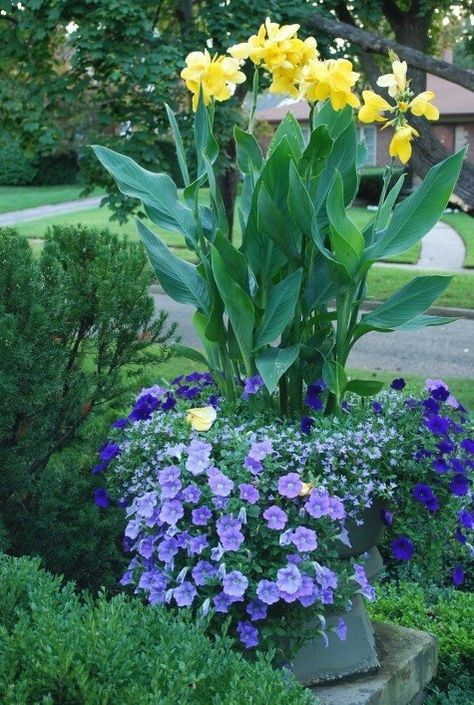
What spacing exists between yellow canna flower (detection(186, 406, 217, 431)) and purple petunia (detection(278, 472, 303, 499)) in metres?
0.33

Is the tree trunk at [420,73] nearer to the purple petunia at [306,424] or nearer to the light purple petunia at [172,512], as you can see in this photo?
the purple petunia at [306,424]

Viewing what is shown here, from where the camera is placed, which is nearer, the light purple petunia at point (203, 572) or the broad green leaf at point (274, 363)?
the light purple petunia at point (203, 572)

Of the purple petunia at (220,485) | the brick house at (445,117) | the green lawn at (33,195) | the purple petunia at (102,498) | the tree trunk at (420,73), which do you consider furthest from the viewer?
the brick house at (445,117)

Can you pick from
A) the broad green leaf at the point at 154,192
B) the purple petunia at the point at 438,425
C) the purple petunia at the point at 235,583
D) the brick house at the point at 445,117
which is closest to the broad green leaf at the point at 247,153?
the broad green leaf at the point at 154,192

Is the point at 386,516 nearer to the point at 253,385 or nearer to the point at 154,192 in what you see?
the point at 253,385

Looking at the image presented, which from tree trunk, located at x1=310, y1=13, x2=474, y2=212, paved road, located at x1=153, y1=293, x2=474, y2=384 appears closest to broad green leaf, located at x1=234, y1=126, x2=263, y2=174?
tree trunk, located at x1=310, y1=13, x2=474, y2=212

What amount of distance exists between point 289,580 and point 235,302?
80 cm

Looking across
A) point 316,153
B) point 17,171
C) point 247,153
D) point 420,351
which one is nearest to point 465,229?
point 420,351

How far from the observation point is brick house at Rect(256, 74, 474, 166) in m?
36.5

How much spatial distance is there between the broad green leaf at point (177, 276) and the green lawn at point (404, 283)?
29.4ft

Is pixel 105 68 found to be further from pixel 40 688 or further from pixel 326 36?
pixel 40 688

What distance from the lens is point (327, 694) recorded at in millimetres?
2521

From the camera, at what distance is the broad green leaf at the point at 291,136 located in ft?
9.25

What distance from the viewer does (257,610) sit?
239cm
